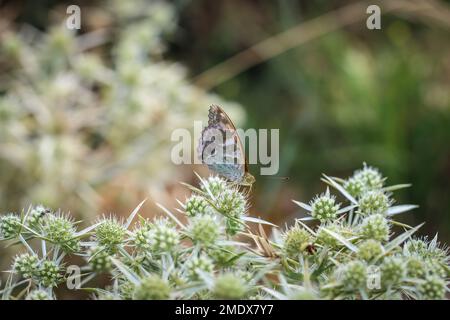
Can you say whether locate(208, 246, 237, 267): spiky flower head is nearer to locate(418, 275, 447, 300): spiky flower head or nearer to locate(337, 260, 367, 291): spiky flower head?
locate(337, 260, 367, 291): spiky flower head

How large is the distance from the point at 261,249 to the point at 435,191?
7.79 ft

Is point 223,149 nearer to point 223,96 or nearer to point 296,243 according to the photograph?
point 296,243

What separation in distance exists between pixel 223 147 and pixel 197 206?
386 mm

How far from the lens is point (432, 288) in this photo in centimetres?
90

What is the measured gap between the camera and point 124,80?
8.68 ft

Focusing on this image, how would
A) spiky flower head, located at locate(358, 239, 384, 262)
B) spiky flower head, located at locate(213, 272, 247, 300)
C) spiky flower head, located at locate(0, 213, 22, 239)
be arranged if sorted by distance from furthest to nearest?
spiky flower head, located at locate(0, 213, 22, 239) → spiky flower head, located at locate(358, 239, 384, 262) → spiky flower head, located at locate(213, 272, 247, 300)

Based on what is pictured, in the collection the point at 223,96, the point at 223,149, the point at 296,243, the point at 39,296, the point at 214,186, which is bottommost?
the point at 39,296

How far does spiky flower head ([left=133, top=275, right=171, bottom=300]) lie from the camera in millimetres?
864

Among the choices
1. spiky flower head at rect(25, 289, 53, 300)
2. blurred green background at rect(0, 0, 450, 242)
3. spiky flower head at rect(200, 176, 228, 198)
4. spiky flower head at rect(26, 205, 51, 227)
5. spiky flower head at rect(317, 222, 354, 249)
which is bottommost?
spiky flower head at rect(25, 289, 53, 300)

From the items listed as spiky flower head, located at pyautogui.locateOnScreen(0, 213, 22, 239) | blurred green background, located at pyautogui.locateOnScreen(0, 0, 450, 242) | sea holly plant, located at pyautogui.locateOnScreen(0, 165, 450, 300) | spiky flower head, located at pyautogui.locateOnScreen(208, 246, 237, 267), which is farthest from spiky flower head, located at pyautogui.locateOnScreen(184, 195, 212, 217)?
blurred green background, located at pyautogui.locateOnScreen(0, 0, 450, 242)

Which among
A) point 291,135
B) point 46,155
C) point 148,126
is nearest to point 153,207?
point 148,126

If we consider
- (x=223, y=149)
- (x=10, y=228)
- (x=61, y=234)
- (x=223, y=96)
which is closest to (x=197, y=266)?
(x=61, y=234)

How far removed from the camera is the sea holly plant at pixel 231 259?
0.90 meters

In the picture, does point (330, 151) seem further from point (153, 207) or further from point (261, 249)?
point (261, 249)
